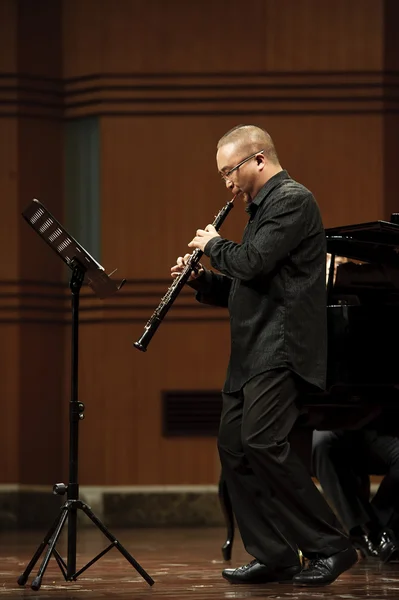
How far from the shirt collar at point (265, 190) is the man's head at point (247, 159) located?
2 cm

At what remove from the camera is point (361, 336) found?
445 cm

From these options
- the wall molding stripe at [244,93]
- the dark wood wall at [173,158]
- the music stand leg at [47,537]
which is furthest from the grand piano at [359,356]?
the wall molding stripe at [244,93]

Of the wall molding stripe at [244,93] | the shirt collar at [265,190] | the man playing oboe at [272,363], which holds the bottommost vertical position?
the man playing oboe at [272,363]

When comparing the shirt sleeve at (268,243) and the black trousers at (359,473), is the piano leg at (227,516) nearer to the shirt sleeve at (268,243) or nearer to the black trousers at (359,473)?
the black trousers at (359,473)

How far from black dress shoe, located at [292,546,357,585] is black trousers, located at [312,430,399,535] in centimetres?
124

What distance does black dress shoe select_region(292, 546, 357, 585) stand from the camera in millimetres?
3641

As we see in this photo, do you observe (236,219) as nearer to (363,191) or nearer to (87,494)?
(363,191)

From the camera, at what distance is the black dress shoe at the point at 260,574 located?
3.73 metres

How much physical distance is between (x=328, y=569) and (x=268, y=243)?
109cm

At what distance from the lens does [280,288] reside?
369 cm

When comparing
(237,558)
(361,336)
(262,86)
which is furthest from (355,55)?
(237,558)

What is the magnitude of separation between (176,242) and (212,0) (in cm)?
148

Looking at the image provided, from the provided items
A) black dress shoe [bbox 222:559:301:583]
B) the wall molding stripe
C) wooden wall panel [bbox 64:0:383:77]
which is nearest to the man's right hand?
black dress shoe [bbox 222:559:301:583]

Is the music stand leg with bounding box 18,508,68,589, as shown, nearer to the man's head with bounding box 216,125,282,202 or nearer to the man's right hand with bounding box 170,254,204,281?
the man's right hand with bounding box 170,254,204,281
